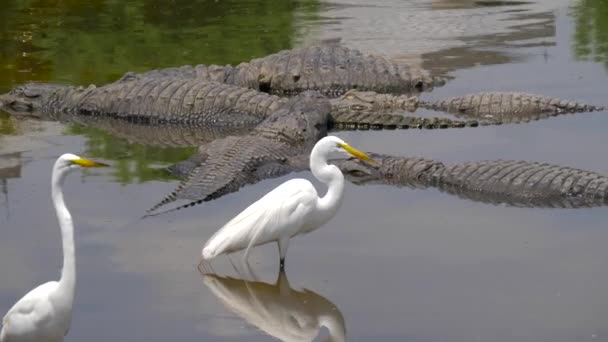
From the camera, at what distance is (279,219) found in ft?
23.9

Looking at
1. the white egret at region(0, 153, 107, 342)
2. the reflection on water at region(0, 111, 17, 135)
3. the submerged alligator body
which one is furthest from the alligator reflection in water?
the submerged alligator body

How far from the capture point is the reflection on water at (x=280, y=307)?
259 inches

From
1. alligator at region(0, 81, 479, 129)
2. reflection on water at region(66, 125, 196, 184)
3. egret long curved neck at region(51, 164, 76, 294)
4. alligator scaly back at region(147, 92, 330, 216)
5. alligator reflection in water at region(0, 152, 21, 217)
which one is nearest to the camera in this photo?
egret long curved neck at region(51, 164, 76, 294)

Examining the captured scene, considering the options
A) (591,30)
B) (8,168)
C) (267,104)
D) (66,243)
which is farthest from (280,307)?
(591,30)

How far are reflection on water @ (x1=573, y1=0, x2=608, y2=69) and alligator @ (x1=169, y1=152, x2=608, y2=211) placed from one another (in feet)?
14.8

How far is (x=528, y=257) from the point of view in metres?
7.53

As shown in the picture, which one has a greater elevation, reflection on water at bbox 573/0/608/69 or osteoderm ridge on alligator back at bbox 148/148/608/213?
osteoderm ridge on alligator back at bbox 148/148/608/213

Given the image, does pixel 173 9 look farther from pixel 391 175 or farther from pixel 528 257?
pixel 528 257

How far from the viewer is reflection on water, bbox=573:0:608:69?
1374 centimetres

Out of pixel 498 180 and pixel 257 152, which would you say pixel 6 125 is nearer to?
pixel 257 152

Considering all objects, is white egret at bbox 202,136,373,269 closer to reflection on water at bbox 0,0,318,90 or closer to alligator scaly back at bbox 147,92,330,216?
alligator scaly back at bbox 147,92,330,216

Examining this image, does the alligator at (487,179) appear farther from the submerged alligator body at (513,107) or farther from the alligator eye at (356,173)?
the submerged alligator body at (513,107)

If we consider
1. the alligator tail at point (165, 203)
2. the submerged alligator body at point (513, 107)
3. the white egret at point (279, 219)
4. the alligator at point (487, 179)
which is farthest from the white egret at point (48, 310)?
the submerged alligator body at point (513, 107)

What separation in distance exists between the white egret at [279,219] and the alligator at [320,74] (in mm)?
5491
